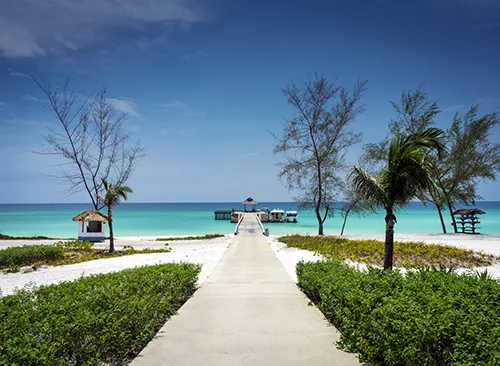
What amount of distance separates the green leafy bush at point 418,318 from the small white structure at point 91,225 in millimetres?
22300

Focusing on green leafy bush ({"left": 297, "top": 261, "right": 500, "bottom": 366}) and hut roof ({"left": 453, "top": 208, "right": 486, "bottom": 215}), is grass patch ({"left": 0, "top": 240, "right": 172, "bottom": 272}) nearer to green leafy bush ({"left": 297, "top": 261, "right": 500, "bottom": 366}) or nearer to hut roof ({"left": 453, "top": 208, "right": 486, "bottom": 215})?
green leafy bush ({"left": 297, "top": 261, "right": 500, "bottom": 366})

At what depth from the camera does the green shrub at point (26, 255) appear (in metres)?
14.1

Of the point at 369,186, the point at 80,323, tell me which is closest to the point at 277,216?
the point at 369,186

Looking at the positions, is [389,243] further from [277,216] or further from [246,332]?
[277,216]

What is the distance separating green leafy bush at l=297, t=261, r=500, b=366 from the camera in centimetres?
323

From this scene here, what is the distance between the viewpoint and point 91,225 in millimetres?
26812

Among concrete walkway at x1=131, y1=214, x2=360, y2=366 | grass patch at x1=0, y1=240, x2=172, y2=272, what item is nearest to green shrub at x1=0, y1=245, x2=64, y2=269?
grass patch at x1=0, y1=240, x2=172, y2=272

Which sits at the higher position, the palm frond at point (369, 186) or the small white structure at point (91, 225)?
the palm frond at point (369, 186)

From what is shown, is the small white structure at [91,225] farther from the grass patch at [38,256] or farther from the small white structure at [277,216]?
the small white structure at [277,216]

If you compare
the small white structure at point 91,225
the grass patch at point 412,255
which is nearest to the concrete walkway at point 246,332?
the grass patch at point 412,255

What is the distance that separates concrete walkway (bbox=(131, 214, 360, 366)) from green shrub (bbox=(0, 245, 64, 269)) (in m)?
10.3

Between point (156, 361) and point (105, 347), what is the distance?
704 mm

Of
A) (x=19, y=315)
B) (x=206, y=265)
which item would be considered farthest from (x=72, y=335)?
(x=206, y=265)

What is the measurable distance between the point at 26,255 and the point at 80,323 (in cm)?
1362
